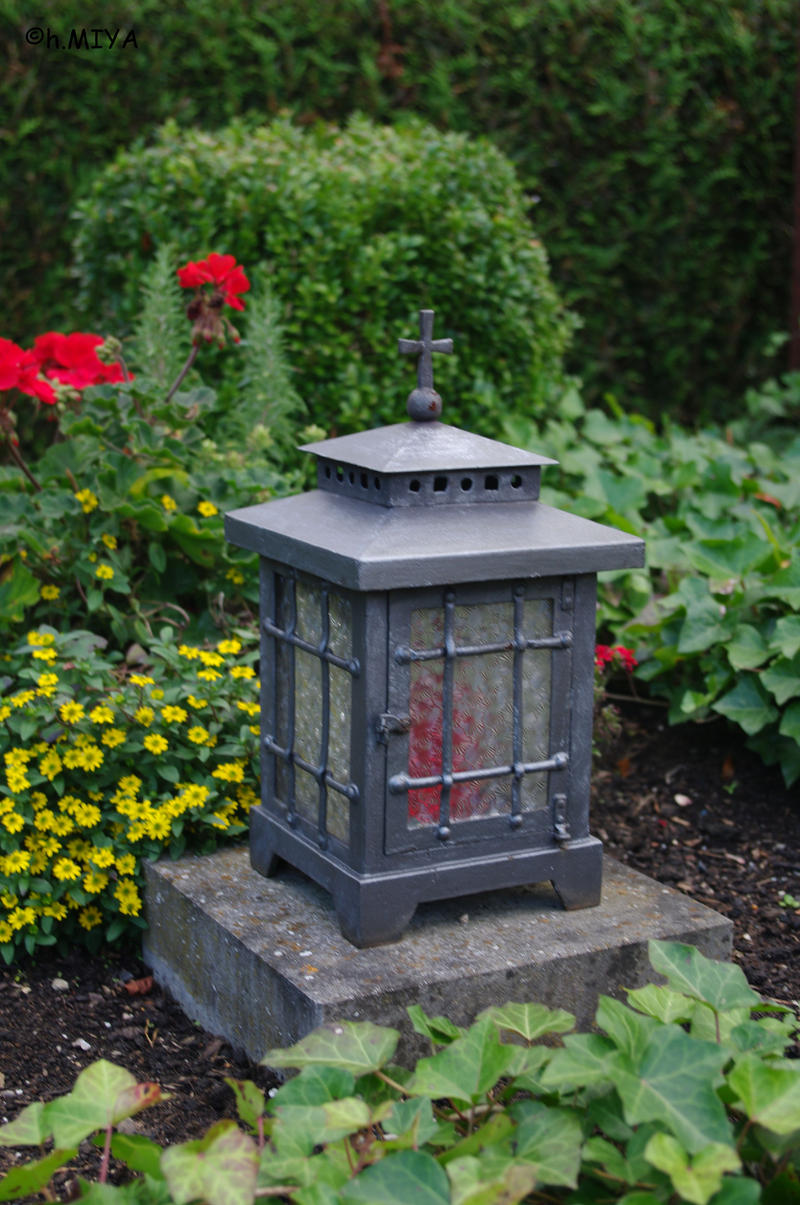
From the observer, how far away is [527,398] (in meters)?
4.38

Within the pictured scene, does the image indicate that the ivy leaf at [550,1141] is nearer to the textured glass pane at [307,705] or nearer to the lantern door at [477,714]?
the lantern door at [477,714]

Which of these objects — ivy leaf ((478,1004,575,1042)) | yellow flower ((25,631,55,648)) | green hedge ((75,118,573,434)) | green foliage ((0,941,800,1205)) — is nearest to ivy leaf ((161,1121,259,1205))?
green foliage ((0,941,800,1205))

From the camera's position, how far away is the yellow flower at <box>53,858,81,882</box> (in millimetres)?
2389

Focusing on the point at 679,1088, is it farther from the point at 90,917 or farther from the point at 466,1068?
the point at 90,917

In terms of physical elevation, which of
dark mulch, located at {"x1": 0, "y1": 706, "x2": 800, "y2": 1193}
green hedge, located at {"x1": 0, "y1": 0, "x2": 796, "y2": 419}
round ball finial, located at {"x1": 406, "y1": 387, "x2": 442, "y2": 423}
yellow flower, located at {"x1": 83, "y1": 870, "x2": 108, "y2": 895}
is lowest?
dark mulch, located at {"x1": 0, "y1": 706, "x2": 800, "y2": 1193}

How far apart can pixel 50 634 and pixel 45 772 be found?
Result: 1.13 ft

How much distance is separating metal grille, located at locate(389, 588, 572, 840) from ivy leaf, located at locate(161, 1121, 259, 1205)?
674 mm

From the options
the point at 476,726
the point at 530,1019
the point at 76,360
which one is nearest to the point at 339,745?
the point at 476,726

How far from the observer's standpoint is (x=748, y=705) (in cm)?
295

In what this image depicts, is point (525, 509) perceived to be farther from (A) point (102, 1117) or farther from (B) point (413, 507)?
(A) point (102, 1117)

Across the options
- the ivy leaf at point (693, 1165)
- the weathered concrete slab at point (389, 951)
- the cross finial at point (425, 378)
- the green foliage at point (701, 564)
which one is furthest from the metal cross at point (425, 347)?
the ivy leaf at point (693, 1165)

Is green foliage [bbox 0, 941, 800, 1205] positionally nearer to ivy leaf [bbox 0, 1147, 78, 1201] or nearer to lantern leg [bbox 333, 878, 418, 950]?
ivy leaf [bbox 0, 1147, 78, 1201]

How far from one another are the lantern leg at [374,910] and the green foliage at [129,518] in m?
0.98

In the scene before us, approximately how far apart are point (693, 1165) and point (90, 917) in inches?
57.7
